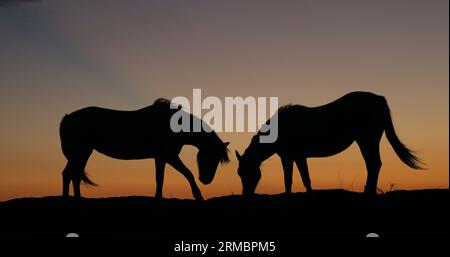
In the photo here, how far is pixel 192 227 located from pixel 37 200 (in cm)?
525

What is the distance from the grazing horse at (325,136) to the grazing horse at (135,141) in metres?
0.91

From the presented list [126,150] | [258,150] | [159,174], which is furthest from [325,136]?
[126,150]

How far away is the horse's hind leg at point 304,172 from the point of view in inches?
566

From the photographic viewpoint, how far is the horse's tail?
14.1 m

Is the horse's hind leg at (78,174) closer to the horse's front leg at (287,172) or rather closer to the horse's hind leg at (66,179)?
the horse's hind leg at (66,179)

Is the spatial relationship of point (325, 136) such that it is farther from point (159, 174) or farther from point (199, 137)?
point (159, 174)

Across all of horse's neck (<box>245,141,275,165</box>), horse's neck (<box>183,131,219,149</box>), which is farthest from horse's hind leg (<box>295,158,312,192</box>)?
horse's neck (<box>183,131,219,149</box>)

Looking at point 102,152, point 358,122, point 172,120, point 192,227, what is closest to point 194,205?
point 192,227

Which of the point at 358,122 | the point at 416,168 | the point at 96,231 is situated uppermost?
the point at 358,122

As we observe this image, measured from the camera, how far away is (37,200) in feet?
47.8

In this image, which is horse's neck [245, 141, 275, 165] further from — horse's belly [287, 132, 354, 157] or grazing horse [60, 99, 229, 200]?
grazing horse [60, 99, 229, 200]
